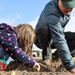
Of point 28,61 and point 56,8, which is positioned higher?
point 56,8

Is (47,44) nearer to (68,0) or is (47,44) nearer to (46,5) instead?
(46,5)

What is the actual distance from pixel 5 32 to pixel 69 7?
1038 millimetres

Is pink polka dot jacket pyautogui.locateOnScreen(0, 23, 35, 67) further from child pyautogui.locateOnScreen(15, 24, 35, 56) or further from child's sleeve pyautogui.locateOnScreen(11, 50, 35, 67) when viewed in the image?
child pyautogui.locateOnScreen(15, 24, 35, 56)

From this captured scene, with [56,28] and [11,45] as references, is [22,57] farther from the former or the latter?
[56,28]

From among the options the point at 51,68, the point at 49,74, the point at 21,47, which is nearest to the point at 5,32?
the point at 21,47

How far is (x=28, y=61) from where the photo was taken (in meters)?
4.95

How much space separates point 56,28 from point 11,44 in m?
0.98

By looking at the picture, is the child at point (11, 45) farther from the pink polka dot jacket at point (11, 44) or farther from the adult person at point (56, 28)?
the adult person at point (56, 28)

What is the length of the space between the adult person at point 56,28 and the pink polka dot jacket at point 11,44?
60 centimetres

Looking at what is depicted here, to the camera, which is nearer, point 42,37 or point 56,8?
point 56,8

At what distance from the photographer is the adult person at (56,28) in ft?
17.5

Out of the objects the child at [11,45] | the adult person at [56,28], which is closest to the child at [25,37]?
the child at [11,45]

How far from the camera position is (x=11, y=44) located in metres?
4.89

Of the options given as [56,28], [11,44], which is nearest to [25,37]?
[11,44]
